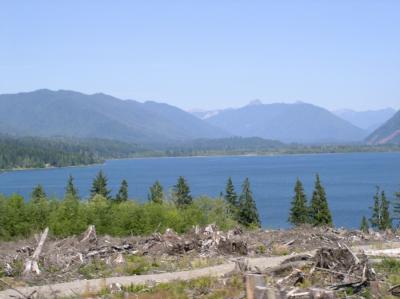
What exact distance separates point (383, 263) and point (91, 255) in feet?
35.8

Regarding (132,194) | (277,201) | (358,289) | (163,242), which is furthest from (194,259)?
(132,194)

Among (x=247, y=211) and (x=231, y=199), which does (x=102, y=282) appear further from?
(x=231, y=199)

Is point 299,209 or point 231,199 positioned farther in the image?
point 231,199

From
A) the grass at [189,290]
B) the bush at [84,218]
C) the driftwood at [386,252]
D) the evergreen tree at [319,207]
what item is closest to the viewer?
the grass at [189,290]

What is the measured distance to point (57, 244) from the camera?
77.9 feet

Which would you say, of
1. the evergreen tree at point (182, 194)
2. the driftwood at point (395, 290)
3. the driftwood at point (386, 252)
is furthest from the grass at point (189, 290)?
the evergreen tree at point (182, 194)

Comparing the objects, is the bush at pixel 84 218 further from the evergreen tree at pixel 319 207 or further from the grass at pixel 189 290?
the grass at pixel 189 290

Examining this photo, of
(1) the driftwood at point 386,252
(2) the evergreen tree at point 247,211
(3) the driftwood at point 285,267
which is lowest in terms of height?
(2) the evergreen tree at point 247,211

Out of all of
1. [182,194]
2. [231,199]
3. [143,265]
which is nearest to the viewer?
[143,265]

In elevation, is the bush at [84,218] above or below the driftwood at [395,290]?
below

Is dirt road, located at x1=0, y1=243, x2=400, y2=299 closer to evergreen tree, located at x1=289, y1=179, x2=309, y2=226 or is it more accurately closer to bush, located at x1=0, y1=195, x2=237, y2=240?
bush, located at x1=0, y1=195, x2=237, y2=240

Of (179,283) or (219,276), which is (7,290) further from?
(219,276)

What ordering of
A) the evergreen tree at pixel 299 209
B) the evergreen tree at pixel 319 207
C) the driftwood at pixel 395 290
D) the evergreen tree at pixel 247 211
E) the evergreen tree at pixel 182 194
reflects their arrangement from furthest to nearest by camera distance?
the evergreen tree at pixel 182 194, the evergreen tree at pixel 247 211, the evergreen tree at pixel 299 209, the evergreen tree at pixel 319 207, the driftwood at pixel 395 290

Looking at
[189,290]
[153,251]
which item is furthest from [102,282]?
[153,251]
